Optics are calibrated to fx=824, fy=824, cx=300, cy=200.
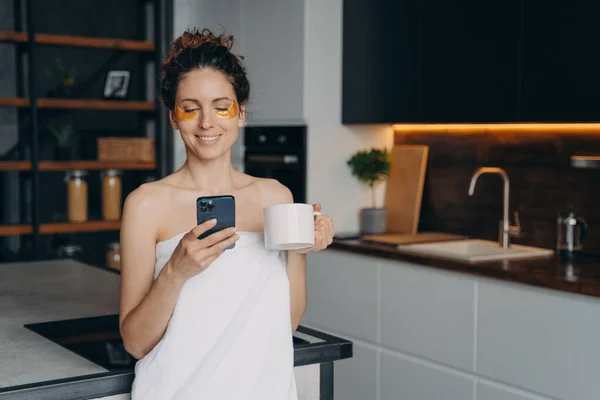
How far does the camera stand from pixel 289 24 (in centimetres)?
407

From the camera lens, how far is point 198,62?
1436 mm

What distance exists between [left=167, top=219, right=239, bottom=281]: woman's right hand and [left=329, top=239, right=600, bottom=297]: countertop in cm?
170

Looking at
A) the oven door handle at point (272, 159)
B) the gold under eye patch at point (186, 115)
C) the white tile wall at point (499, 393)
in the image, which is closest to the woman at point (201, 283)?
the gold under eye patch at point (186, 115)

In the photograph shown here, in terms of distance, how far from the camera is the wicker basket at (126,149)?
4.65 meters

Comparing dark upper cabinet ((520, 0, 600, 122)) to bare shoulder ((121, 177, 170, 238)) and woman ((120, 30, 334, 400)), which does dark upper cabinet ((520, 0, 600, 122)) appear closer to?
woman ((120, 30, 334, 400))

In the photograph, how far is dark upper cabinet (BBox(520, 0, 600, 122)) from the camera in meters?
3.04

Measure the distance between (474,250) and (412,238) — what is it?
11.6 inches

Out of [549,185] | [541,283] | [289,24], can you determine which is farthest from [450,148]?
[541,283]

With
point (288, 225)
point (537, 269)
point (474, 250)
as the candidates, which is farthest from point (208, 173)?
point (474, 250)

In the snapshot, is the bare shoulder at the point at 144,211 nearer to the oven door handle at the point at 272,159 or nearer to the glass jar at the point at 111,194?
the oven door handle at the point at 272,159

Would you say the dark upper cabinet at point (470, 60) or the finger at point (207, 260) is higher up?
the dark upper cabinet at point (470, 60)

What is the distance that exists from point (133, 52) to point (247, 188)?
11.9 ft

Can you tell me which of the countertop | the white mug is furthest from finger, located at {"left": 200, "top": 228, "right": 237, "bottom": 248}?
the countertop

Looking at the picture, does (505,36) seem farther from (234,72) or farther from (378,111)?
(234,72)
